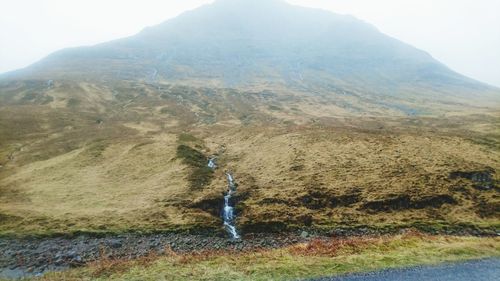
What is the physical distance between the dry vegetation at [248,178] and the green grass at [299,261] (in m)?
8.33

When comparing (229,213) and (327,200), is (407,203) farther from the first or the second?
(229,213)

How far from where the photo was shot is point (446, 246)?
35094 millimetres

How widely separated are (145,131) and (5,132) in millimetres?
35484

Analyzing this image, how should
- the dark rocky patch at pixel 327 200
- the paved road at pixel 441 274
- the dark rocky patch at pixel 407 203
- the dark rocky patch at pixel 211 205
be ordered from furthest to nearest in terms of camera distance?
the dark rocky patch at pixel 211 205
the dark rocky patch at pixel 327 200
the dark rocky patch at pixel 407 203
the paved road at pixel 441 274

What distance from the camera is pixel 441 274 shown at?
29.2 metres

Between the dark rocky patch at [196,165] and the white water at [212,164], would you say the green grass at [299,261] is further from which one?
the white water at [212,164]

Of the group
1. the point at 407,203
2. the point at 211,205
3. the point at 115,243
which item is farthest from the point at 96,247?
the point at 407,203

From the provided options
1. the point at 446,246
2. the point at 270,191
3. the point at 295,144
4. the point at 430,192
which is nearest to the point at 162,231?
the point at 270,191

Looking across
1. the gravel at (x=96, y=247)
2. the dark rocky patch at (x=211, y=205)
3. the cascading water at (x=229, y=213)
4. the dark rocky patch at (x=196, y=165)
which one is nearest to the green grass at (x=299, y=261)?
the gravel at (x=96, y=247)

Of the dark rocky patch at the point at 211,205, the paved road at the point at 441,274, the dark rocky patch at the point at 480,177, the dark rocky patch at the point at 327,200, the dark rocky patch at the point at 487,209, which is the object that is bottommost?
the dark rocky patch at the point at 211,205

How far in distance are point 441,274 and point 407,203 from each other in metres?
21.5

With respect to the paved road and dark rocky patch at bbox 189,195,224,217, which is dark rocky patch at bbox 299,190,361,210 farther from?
the paved road

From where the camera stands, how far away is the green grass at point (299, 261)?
31.2 m

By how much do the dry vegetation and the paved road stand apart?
13.2m
